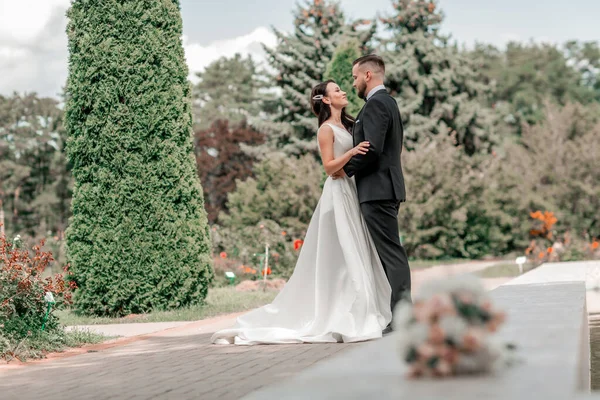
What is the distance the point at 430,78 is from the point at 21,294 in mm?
29666

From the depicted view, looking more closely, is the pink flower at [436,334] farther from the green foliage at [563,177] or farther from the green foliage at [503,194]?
the green foliage at [563,177]

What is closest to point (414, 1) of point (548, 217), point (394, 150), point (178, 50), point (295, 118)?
point (295, 118)

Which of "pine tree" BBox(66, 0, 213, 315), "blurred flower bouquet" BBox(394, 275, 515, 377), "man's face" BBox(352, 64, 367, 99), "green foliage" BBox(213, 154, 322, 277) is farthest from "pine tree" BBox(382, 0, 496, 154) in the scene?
"blurred flower bouquet" BBox(394, 275, 515, 377)

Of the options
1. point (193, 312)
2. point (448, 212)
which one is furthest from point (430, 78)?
point (193, 312)

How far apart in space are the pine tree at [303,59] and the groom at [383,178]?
84.2 feet

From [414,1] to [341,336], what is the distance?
3208 cm

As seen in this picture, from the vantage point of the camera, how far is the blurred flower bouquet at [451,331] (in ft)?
7.89

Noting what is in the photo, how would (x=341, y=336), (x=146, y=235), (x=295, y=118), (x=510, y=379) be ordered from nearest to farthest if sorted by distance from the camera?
1. (x=510, y=379)
2. (x=341, y=336)
3. (x=146, y=235)
4. (x=295, y=118)

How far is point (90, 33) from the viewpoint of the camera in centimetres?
1052

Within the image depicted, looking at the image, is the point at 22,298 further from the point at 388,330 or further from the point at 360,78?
the point at 360,78

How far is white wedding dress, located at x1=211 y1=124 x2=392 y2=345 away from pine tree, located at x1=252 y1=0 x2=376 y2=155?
25.5 m

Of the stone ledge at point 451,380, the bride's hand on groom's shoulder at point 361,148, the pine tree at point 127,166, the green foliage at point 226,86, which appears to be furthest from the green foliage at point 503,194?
the green foliage at point 226,86

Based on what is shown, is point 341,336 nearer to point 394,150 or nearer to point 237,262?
point 394,150

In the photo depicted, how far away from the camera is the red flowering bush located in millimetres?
7281
